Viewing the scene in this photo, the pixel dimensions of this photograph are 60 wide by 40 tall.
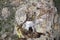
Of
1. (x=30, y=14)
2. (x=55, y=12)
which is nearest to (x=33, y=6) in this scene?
(x=30, y=14)

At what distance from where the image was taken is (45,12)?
3.76 feet

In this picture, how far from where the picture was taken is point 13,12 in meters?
1.14

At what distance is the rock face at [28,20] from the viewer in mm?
1105

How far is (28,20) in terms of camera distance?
1.12 m

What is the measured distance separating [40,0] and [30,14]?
13 cm

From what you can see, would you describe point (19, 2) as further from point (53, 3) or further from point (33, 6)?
point (53, 3)

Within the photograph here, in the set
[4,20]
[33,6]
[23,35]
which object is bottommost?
[23,35]

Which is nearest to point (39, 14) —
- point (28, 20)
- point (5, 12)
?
point (28, 20)

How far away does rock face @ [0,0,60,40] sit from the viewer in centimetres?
111

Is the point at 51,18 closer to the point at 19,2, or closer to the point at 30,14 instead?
the point at 30,14

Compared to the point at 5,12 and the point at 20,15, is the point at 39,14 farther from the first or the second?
the point at 5,12

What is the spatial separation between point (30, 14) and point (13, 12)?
0.13 meters

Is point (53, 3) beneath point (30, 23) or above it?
above

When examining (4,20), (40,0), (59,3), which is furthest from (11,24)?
(59,3)
